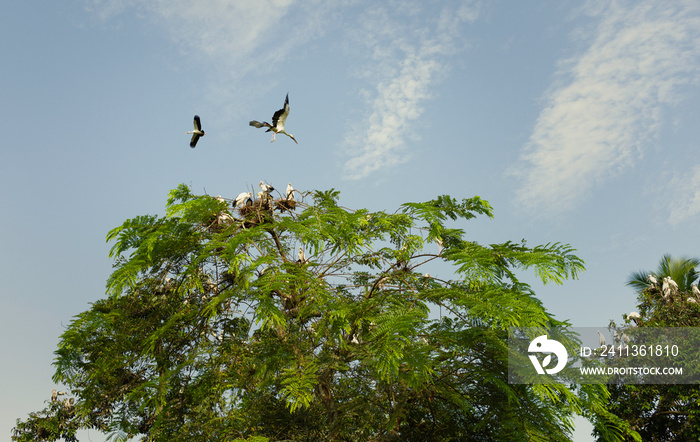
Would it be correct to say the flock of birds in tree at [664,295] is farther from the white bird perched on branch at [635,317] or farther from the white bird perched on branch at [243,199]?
the white bird perched on branch at [243,199]

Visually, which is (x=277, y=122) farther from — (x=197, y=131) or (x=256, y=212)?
(x=256, y=212)

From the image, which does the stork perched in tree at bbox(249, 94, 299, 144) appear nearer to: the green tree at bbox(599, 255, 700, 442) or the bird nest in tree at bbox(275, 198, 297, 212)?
the bird nest in tree at bbox(275, 198, 297, 212)

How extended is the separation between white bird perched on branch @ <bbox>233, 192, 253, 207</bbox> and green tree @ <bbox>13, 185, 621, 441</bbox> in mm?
71

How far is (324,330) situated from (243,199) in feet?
7.93

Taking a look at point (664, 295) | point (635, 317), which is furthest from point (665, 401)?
point (664, 295)

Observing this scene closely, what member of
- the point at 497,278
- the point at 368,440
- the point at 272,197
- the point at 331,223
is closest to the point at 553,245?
the point at 497,278

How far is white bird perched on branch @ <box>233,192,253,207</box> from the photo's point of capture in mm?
6730

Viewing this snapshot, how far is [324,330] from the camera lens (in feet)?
16.3

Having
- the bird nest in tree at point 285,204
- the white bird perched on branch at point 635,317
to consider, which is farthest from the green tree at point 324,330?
the white bird perched on branch at point 635,317

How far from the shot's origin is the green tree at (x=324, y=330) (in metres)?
4.75

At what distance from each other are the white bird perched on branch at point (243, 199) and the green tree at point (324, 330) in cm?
7

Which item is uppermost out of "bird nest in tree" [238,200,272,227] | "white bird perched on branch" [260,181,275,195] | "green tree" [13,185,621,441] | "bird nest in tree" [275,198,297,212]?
"white bird perched on branch" [260,181,275,195]

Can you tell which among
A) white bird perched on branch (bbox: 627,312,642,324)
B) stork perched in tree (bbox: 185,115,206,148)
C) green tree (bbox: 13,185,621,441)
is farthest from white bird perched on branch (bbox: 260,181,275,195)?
white bird perched on branch (bbox: 627,312,642,324)

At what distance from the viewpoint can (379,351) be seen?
4.12 meters
